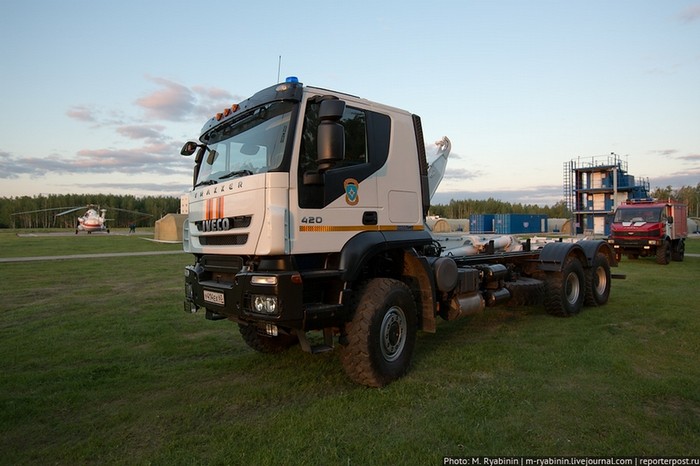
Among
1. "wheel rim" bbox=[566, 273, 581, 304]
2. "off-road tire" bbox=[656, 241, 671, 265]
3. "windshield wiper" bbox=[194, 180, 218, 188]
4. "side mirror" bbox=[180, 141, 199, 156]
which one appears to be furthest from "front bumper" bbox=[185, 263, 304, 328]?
"off-road tire" bbox=[656, 241, 671, 265]

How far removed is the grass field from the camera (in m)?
3.48

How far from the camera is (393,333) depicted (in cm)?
495

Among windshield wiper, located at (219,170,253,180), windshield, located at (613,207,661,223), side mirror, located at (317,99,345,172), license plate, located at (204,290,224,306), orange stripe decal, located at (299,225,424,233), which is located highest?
side mirror, located at (317,99,345,172)

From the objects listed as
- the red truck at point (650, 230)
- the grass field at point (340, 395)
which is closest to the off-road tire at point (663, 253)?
the red truck at point (650, 230)

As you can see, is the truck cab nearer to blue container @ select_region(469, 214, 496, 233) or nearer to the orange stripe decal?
the orange stripe decal

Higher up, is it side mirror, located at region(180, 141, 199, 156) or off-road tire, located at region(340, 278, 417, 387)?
side mirror, located at region(180, 141, 199, 156)

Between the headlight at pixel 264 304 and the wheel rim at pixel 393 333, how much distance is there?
1.28 metres

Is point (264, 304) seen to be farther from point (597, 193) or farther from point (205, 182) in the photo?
point (597, 193)

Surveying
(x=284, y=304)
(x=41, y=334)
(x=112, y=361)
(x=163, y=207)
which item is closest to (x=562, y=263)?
(x=284, y=304)

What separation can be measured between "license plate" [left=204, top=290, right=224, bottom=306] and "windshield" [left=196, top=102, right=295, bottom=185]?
125 centimetres

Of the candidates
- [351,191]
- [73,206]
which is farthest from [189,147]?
[73,206]

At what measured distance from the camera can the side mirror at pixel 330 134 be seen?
13.5 feet

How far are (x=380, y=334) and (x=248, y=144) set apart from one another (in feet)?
8.15

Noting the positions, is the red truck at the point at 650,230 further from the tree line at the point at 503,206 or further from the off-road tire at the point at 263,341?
the tree line at the point at 503,206
